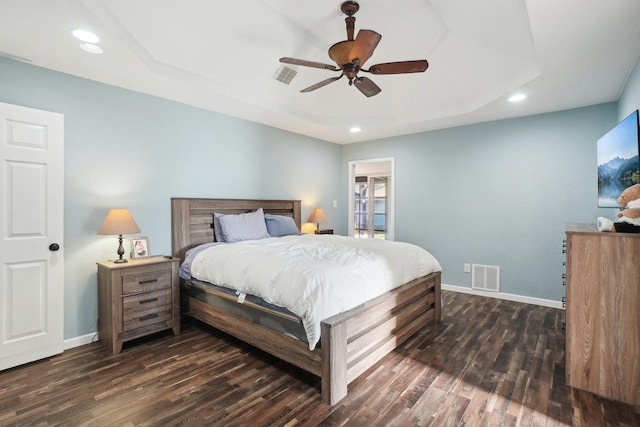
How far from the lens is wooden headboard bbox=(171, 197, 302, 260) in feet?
11.5

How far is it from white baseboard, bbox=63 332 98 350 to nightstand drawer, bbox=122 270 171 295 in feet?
2.18

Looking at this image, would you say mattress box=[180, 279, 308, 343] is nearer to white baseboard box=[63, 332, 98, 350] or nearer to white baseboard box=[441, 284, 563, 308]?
white baseboard box=[63, 332, 98, 350]

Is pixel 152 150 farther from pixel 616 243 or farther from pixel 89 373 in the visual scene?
pixel 616 243

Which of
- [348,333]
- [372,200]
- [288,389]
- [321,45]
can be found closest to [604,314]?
[348,333]

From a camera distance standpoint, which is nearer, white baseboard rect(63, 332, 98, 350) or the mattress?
the mattress

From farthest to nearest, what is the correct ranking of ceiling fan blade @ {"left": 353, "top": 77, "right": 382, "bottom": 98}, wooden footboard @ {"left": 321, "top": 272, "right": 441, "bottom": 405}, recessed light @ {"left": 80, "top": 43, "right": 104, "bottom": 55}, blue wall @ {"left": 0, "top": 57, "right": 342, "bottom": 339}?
blue wall @ {"left": 0, "top": 57, "right": 342, "bottom": 339} < ceiling fan blade @ {"left": 353, "top": 77, "right": 382, "bottom": 98} < recessed light @ {"left": 80, "top": 43, "right": 104, "bottom": 55} < wooden footboard @ {"left": 321, "top": 272, "right": 441, "bottom": 405}

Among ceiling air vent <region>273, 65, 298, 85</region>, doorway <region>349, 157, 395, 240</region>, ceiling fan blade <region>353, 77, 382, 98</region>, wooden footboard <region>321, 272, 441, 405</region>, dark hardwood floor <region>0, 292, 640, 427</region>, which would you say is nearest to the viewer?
dark hardwood floor <region>0, 292, 640, 427</region>

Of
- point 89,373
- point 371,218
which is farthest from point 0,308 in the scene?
point 371,218

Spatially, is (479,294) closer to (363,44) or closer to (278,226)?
(278,226)

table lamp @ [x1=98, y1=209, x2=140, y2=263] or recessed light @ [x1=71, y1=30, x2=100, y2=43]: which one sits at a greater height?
recessed light @ [x1=71, y1=30, x2=100, y2=43]

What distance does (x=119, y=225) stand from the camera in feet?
9.17

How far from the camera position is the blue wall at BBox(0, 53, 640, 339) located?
287 centimetres

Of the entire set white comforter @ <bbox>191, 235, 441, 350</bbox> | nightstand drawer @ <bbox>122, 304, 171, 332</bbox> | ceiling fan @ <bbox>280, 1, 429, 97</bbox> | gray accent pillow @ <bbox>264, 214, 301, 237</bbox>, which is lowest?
nightstand drawer @ <bbox>122, 304, 171, 332</bbox>

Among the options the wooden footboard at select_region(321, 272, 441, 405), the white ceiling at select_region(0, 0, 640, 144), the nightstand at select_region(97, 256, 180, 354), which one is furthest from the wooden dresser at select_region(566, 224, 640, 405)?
the nightstand at select_region(97, 256, 180, 354)
